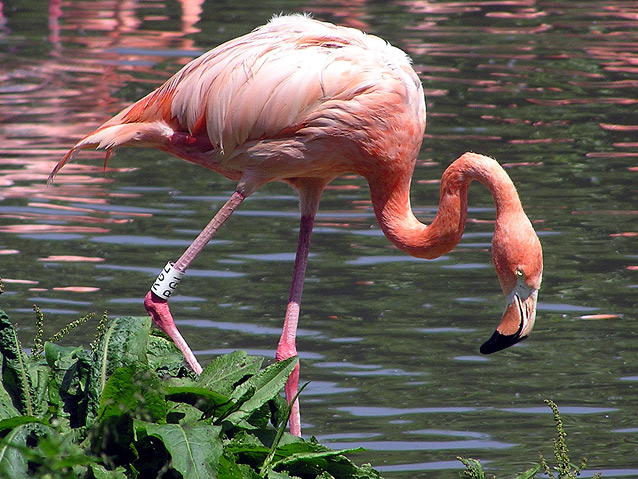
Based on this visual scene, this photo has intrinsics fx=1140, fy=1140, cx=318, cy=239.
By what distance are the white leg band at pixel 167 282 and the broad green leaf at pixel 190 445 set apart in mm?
1468

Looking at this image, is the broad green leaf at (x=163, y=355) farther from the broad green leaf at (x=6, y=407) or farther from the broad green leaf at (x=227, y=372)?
the broad green leaf at (x=6, y=407)

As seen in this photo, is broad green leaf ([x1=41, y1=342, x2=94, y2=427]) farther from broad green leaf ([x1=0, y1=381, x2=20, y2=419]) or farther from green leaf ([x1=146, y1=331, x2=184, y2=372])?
green leaf ([x1=146, y1=331, x2=184, y2=372])

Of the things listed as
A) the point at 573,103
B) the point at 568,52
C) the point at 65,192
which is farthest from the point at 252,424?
the point at 568,52

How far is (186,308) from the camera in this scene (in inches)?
263

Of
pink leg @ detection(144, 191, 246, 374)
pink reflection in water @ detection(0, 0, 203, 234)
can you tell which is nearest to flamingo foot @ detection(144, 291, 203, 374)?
pink leg @ detection(144, 191, 246, 374)

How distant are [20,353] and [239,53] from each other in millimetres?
1968

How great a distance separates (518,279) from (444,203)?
58 cm

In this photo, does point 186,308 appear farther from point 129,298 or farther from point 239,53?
point 239,53

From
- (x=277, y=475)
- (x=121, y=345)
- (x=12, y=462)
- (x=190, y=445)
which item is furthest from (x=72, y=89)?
(x=12, y=462)

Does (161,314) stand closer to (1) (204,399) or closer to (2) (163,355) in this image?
(2) (163,355)

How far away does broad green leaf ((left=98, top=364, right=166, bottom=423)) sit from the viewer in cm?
368

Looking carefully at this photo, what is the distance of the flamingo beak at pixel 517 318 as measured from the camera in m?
4.86

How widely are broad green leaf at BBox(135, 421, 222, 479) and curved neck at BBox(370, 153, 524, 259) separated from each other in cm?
194

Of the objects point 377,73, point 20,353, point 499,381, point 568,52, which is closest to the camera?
point 20,353
